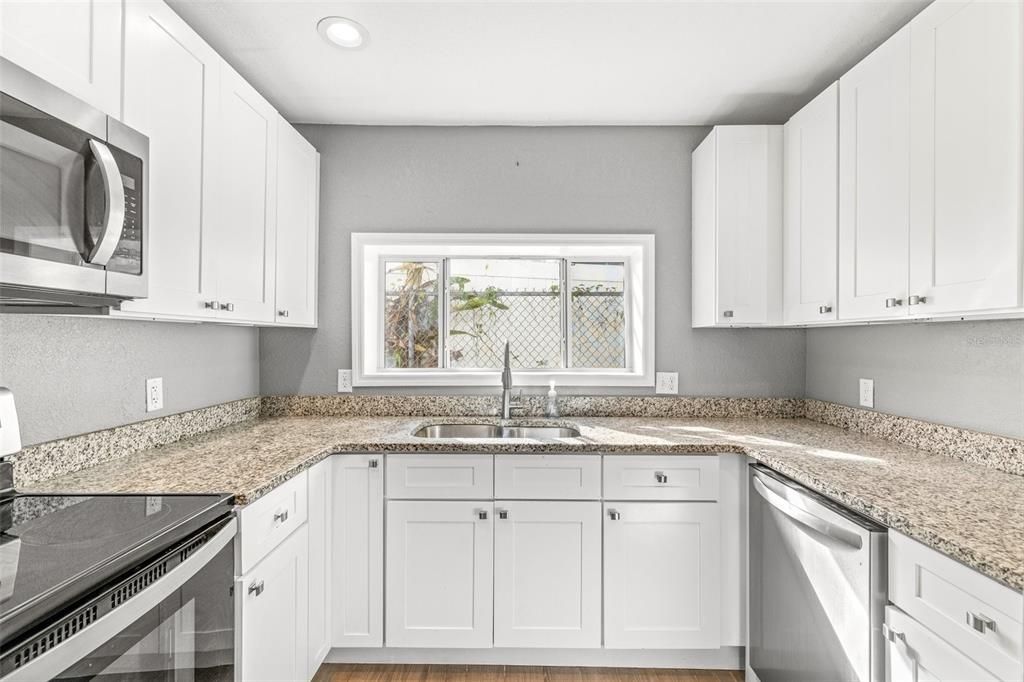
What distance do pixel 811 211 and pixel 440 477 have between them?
1764mm

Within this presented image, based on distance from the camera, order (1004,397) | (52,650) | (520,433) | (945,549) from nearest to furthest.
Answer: (52,650)
(945,549)
(1004,397)
(520,433)

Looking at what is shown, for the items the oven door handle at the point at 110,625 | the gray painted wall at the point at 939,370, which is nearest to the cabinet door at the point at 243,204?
the oven door handle at the point at 110,625

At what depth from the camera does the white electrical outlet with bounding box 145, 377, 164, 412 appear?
187 centimetres

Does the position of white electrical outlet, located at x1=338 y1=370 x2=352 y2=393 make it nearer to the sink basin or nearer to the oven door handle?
the sink basin

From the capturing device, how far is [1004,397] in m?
1.64

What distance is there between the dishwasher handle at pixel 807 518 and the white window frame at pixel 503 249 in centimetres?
92

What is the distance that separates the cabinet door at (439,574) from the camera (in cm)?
206

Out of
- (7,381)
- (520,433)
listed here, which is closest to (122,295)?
(7,381)

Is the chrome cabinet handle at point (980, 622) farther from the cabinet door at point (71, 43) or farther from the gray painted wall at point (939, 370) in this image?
the cabinet door at point (71, 43)

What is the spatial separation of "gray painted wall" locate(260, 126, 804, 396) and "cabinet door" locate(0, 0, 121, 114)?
142 centimetres

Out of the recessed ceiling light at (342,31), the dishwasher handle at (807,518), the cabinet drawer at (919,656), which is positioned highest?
the recessed ceiling light at (342,31)

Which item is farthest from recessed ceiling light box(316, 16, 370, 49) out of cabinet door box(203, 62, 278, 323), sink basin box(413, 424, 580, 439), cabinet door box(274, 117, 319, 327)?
sink basin box(413, 424, 580, 439)

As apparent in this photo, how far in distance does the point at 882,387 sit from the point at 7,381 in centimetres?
285

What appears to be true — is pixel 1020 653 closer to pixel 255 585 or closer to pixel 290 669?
pixel 255 585
